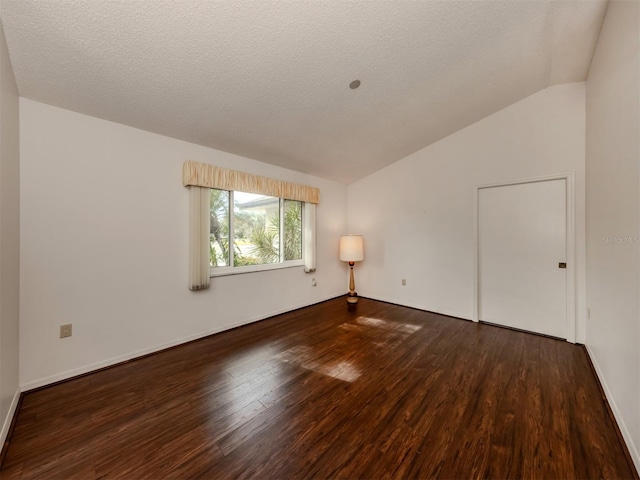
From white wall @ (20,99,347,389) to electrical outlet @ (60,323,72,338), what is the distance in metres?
0.03

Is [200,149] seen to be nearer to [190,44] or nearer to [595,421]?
[190,44]

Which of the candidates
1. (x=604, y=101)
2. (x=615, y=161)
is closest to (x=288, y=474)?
(x=615, y=161)

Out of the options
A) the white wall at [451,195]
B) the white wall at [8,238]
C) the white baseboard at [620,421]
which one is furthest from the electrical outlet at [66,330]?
the white wall at [451,195]

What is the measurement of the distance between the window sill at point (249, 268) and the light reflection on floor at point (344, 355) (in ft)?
3.97

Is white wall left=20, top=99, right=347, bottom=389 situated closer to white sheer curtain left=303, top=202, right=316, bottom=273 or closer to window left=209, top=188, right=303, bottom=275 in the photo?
window left=209, top=188, right=303, bottom=275

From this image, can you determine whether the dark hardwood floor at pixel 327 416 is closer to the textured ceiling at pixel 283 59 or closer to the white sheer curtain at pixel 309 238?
the white sheer curtain at pixel 309 238

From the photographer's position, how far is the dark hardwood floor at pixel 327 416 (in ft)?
4.33

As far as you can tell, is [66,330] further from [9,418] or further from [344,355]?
[344,355]

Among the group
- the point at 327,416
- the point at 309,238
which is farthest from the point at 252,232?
the point at 327,416

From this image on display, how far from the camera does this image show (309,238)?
4.17 metres

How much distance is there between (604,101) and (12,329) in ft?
15.6

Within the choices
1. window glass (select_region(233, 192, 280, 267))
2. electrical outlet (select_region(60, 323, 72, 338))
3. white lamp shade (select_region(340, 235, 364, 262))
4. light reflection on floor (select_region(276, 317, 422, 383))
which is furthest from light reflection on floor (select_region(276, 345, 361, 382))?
white lamp shade (select_region(340, 235, 364, 262))

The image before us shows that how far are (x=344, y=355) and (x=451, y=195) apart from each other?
8.77 ft

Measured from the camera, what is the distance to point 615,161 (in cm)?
181
